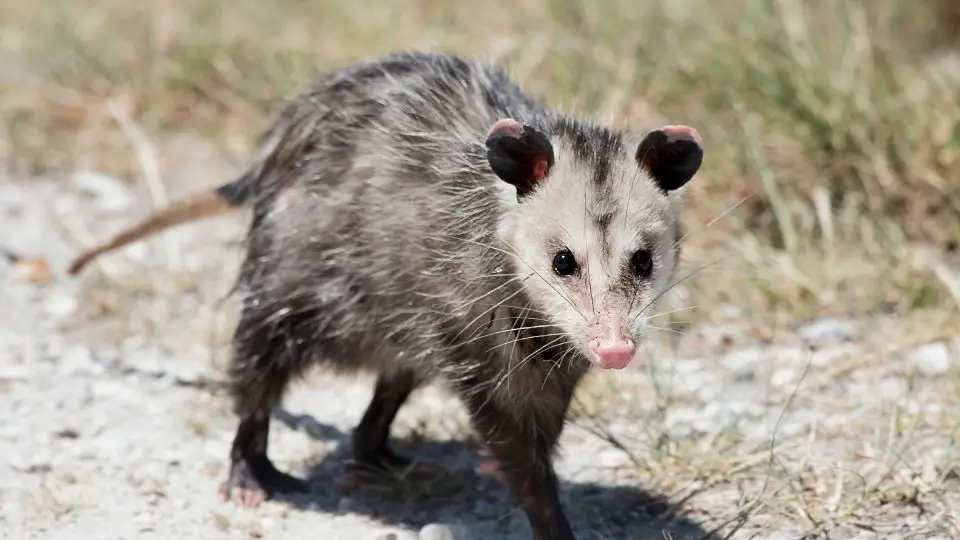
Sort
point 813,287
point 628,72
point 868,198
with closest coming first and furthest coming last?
point 813,287 → point 868,198 → point 628,72

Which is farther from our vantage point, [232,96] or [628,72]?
[232,96]

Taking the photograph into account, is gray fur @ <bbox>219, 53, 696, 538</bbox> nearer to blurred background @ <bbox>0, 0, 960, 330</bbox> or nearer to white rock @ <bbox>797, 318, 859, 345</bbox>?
blurred background @ <bbox>0, 0, 960, 330</bbox>

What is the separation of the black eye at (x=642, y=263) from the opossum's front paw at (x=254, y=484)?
138 centimetres

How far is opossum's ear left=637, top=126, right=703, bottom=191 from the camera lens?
330 cm

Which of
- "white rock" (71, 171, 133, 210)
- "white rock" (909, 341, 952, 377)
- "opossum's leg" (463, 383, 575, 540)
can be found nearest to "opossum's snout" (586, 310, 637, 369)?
"opossum's leg" (463, 383, 575, 540)

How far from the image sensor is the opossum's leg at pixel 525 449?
3.53 metres

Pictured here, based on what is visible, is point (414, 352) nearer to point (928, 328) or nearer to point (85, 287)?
point (928, 328)

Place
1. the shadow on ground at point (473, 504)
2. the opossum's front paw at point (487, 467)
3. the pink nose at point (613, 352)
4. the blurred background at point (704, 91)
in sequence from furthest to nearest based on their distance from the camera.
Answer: the blurred background at point (704, 91), the opossum's front paw at point (487, 467), the shadow on ground at point (473, 504), the pink nose at point (613, 352)

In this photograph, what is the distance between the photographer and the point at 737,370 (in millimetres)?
4664

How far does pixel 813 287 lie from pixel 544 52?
5.76 ft

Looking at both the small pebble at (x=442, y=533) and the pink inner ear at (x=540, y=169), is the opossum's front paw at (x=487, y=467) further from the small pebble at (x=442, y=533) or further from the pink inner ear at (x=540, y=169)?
the pink inner ear at (x=540, y=169)

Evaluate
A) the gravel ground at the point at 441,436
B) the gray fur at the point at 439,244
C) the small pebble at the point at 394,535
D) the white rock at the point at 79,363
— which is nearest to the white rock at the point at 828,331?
the gravel ground at the point at 441,436

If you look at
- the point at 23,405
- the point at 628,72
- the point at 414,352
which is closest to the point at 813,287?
the point at 628,72

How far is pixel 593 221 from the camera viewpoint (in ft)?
10.5
